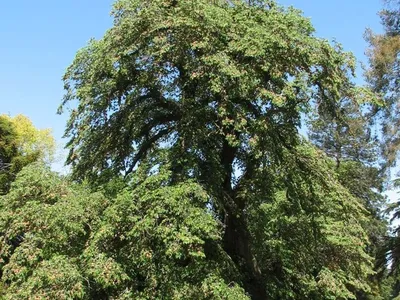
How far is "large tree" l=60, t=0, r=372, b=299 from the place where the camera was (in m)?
9.62

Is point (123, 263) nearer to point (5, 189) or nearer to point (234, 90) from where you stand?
point (234, 90)

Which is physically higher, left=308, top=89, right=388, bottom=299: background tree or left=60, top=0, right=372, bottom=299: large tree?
left=308, top=89, right=388, bottom=299: background tree

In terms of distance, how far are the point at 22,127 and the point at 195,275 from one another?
30.5 meters

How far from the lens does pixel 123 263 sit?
871 centimetres

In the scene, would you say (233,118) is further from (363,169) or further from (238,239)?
(363,169)

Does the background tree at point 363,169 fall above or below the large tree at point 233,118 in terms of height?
above

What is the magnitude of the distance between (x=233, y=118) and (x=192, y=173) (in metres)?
1.53

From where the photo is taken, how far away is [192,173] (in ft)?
32.0

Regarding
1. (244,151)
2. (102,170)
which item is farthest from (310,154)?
(102,170)

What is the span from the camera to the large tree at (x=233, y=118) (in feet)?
31.6

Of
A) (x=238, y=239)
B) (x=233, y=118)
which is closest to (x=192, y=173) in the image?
(x=233, y=118)

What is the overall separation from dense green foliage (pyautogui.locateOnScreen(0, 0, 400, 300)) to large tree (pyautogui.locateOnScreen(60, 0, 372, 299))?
0.04 m

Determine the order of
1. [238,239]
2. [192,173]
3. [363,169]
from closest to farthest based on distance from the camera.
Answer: [192,173] → [238,239] → [363,169]

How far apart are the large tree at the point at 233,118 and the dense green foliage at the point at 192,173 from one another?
36mm
